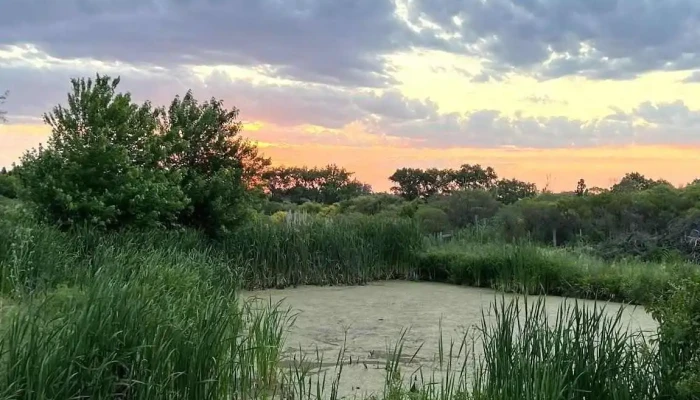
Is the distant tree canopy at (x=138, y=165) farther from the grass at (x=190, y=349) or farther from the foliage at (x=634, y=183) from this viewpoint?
the foliage at (x=634, y=183)

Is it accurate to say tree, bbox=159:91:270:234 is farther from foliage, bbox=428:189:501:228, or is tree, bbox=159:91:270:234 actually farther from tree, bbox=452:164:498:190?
tree, bbox=452:164:498:190

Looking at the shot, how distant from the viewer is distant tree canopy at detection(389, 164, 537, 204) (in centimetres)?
3002

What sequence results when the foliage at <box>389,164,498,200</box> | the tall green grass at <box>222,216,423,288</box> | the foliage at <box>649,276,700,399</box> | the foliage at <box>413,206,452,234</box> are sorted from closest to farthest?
the foliage at <box>649,276,700,399</box> → the tall green grass at <box>222,216,423,288</box> → the foliage at <box>413,206,452,234</box> → the foliage at <box>389,164,498,200</box>

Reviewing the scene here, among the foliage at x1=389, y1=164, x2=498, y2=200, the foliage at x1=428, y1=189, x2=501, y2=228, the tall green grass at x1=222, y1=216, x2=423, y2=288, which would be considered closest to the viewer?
the tall green grass at x1=222, y1=216, x2=423, y2=288

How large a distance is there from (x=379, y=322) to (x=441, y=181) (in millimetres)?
23725

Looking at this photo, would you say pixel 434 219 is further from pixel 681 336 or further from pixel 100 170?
pixel 681 336

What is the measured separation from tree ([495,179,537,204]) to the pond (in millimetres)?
15420

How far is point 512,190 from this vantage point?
1119 inches

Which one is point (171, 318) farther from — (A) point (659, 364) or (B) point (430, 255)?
(B) point (430, 255)

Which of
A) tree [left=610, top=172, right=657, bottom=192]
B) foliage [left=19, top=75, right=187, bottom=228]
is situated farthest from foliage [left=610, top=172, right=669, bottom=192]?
foliage [left=19, top=75, right=187, bottom=228]

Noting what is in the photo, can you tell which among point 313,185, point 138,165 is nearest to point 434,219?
point 138,165

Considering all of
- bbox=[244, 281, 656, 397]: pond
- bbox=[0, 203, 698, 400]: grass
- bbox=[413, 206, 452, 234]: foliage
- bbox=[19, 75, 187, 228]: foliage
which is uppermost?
bbox=[19, 75, 187, 228]: foliage

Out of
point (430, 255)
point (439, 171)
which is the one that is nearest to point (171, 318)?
point (430, 255)

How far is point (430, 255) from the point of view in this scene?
13555 millimetres
